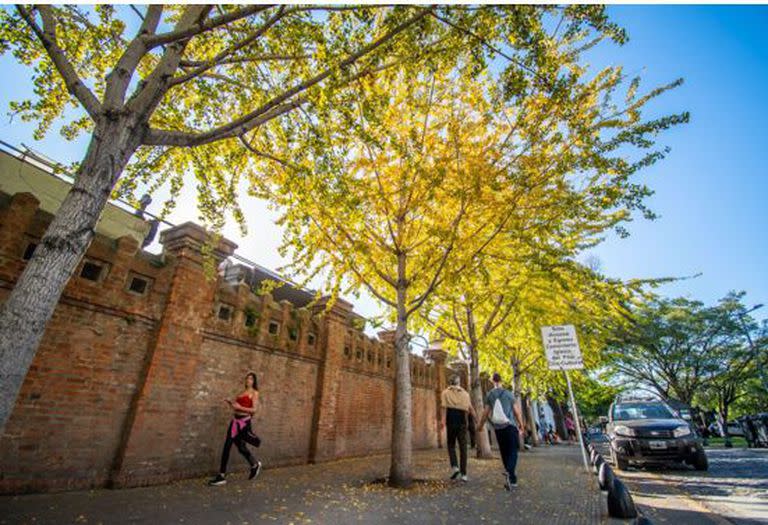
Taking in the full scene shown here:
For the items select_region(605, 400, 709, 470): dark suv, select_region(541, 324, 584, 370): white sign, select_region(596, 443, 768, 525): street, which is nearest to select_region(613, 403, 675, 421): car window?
select_region(605, 400, 709, 470): dark suv

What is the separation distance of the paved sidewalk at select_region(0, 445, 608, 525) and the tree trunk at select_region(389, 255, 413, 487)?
0.36 meters

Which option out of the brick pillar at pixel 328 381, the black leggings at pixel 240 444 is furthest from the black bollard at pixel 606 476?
the brick pillar at pixel 328 381

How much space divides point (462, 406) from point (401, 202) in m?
4.51

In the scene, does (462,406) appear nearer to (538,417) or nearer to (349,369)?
(349,369)

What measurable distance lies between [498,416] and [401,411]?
181 centimetres

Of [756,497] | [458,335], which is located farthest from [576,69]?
[458,335]

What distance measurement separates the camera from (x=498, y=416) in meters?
6.44

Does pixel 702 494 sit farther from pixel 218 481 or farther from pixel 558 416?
pixel 558 416

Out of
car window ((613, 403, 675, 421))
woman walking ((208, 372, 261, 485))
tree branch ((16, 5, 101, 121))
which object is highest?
tree branch ((16, 5, 101, 121))

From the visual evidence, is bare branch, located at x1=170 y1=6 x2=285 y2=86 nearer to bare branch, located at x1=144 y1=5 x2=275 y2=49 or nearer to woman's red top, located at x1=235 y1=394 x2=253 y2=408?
bare branch, located at x1=144 y1=5 x2=275 y2=49

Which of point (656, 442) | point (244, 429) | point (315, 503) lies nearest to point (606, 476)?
point (315, 503)

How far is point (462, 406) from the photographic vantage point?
7.20 metres

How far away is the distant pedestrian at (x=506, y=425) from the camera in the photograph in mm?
6152

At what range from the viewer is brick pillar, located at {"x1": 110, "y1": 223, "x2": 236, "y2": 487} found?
5.34 m
